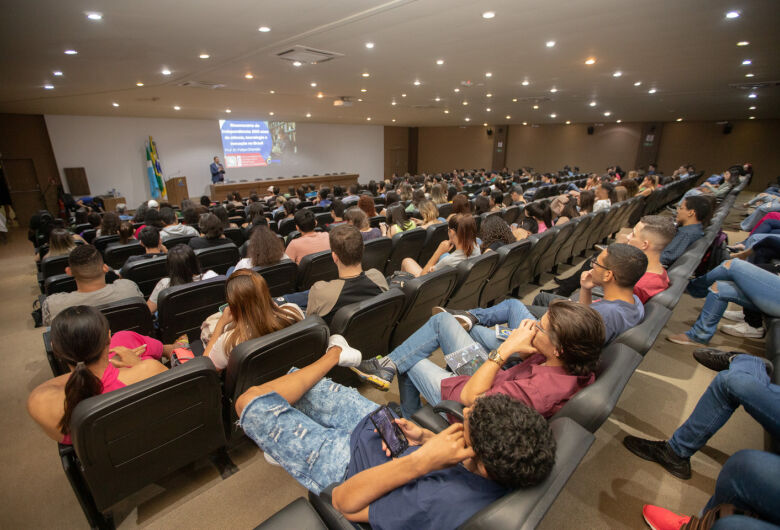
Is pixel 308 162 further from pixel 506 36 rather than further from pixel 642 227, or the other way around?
pixel 642 227

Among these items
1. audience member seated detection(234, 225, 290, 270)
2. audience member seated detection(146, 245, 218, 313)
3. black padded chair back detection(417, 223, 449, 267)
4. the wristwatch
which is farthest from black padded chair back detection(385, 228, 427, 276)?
the wristwatch

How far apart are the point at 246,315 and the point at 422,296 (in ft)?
3.93

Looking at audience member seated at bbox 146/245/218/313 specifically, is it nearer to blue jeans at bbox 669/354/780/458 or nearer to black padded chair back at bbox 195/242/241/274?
black padded chair back at bbox 195/242/241/274

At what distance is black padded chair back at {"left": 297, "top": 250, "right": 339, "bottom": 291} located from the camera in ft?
10.4

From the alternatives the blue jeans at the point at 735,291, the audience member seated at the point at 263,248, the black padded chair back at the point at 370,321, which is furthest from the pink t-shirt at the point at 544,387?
the audience member seated at the point at 263,248

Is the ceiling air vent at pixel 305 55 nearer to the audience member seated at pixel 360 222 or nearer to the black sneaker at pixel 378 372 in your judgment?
the audience member seated at pixel 360 222

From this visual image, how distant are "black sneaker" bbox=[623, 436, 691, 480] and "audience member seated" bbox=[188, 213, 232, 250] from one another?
4.10m

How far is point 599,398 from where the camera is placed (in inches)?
47.9

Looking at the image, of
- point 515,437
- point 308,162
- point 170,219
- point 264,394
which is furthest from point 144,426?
point 308,162

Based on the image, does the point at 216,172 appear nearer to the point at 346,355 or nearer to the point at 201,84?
the point at 201,84

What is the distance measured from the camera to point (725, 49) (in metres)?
5.04

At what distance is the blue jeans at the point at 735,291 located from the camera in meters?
2.31

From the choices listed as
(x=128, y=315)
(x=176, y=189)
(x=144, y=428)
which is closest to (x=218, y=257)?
(x=128, y=315)

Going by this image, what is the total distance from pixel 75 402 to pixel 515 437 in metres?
1.58
